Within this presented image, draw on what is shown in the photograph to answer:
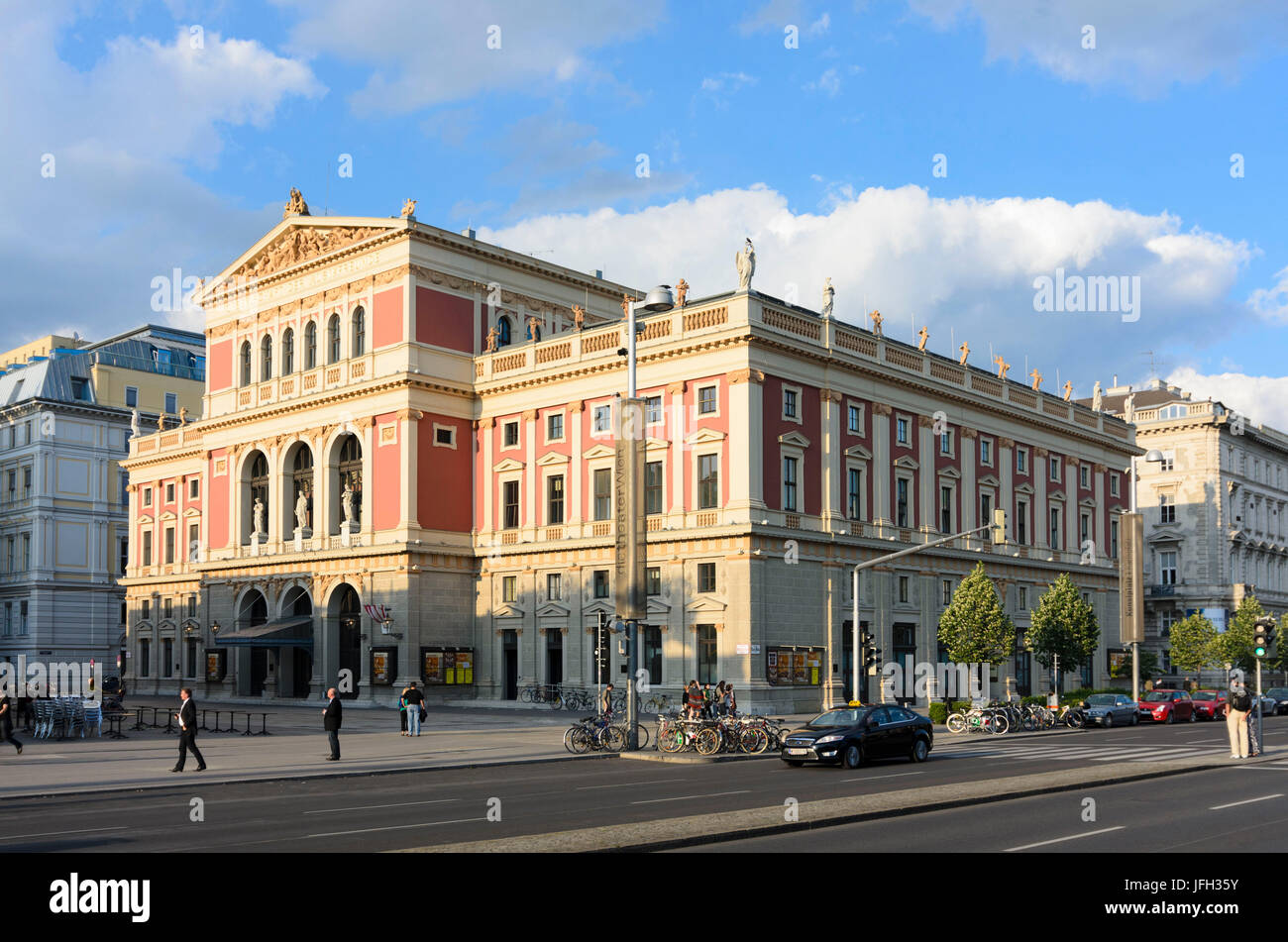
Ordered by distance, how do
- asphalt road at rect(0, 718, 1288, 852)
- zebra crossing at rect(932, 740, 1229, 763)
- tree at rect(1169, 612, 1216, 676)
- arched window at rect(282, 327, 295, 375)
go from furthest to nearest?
tree at rect(1169, 612, 1216, 676) → arched window at rect(282, 327, 295, 375) → zebra crossing at rect(932, 740, 1229, 763) → asphalt road at rect(0, 718, 1288, 852)

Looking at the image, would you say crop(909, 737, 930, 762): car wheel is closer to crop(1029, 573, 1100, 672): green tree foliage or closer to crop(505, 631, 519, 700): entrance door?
crop(1029, 573, 1100, 672): green tree foliage

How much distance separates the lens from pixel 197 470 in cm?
7925

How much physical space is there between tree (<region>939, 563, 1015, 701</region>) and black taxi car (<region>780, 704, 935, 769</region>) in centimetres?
2317

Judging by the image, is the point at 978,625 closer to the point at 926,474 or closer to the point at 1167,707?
the point at 1167,707

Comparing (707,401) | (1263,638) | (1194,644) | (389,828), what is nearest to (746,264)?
(707,401)

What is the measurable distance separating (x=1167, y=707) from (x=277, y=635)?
41.9 m

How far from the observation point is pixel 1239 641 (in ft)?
271

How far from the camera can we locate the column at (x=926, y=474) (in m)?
62.6

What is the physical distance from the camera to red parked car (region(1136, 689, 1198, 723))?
55312 millimetres

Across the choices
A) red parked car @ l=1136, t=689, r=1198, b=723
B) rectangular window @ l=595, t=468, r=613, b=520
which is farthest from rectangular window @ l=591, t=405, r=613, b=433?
red parked car @ l=1136, t=689, r=1198, b=723

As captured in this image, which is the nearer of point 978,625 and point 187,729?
point 187,729

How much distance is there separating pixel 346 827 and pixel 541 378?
143 ft
